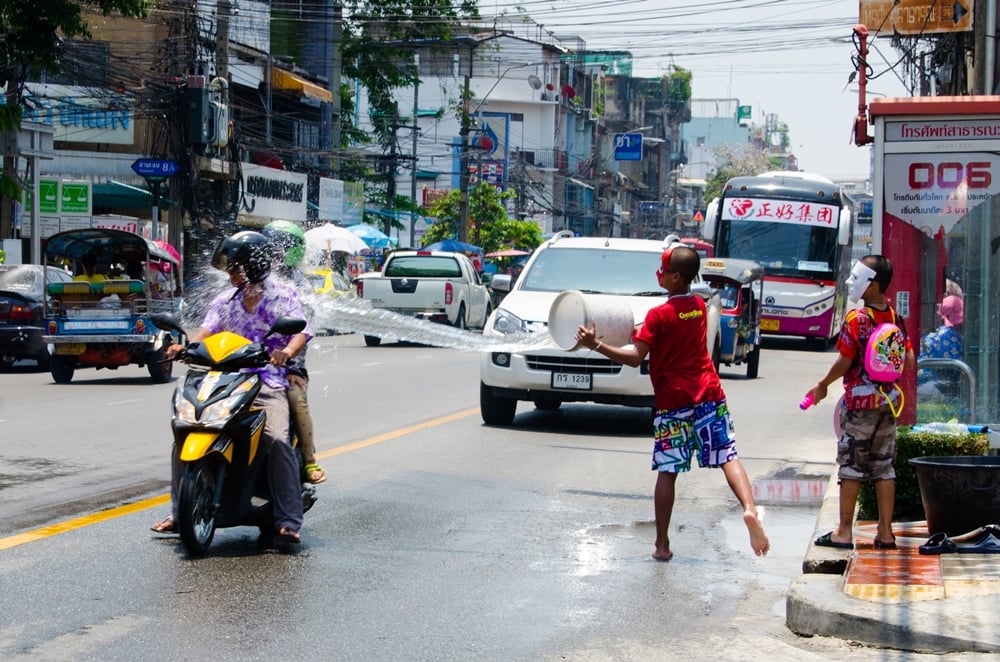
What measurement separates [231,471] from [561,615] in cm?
211

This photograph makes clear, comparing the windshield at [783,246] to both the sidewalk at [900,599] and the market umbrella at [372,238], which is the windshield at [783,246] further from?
the sidewalk at [900,599]

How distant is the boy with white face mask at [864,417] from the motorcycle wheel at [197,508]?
3.26 meters

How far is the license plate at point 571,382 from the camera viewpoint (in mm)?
13391

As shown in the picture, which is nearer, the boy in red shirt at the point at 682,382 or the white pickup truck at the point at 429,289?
the boy in red shirt at the point at 682,382

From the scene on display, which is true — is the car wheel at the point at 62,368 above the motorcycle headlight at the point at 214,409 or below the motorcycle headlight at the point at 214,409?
below

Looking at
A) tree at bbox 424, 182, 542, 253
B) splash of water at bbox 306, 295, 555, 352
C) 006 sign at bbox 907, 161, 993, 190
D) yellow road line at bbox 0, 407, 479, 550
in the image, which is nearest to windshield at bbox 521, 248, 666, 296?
splash of water at bbox 306, 295, 555, 352

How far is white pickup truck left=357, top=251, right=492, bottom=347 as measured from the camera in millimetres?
28547

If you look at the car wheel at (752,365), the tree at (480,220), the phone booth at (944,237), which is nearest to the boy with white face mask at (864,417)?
the phone booth at (944,237)

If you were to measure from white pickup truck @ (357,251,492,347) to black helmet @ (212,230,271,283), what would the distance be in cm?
1986

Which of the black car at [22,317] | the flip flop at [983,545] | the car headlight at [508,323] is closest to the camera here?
the flip flop at [983,545]

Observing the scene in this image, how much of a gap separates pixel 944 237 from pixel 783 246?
2412 cm

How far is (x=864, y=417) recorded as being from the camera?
7535 mm

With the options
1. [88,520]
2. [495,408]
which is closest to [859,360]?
[88,520]

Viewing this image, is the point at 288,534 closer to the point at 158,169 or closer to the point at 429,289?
the point at 429,289
